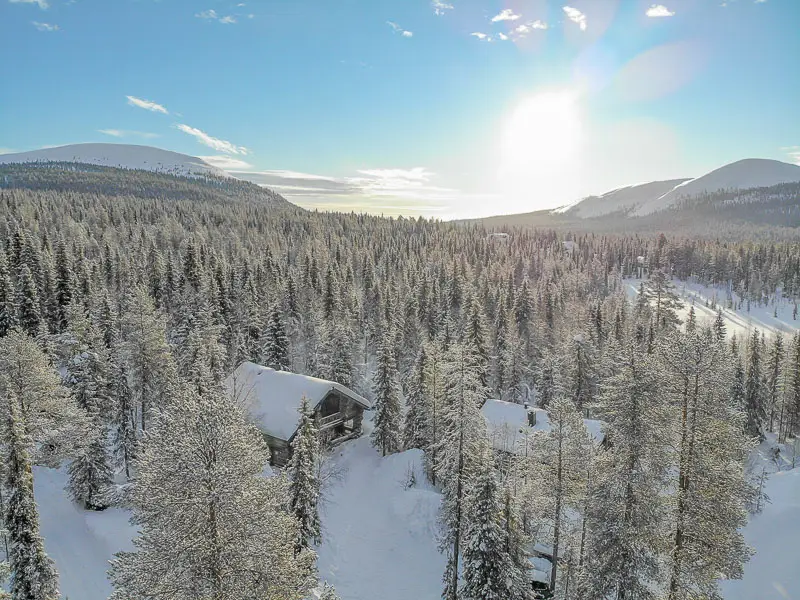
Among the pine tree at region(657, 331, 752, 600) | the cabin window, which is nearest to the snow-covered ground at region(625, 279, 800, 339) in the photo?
the cabin window

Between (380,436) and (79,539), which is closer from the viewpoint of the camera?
(79,539)

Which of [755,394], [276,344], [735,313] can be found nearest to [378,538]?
[276,344]

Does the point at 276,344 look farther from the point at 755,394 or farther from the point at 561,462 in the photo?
the point at 755,394

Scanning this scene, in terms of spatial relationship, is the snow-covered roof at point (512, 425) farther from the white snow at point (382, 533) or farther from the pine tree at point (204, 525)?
the pine tree at point (204, 525)

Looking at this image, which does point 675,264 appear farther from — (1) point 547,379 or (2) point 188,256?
(2) point 188,256

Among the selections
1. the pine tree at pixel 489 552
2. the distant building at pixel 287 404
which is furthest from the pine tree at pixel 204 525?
the distant building at pixel 287 404
